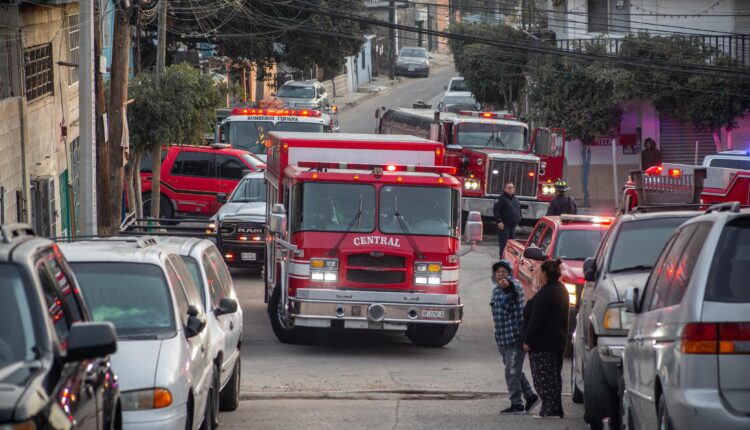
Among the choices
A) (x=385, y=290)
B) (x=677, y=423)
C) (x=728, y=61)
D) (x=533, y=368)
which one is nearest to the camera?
(x=677, y=423)

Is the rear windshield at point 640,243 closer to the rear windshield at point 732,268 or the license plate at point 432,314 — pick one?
the license plate at point 432,314

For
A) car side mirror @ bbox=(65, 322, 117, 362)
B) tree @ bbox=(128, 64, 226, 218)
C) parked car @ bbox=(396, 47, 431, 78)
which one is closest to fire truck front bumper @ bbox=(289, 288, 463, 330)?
car side mirror @ bbox=(65, 322, 117, 362)

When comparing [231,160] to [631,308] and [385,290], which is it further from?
[631,308]

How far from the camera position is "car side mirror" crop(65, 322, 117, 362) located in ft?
19.0

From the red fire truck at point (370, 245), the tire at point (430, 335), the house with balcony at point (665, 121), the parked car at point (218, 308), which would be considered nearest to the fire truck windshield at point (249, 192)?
the tire at point (430, 335)

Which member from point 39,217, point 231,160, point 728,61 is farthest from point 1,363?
point 728,61

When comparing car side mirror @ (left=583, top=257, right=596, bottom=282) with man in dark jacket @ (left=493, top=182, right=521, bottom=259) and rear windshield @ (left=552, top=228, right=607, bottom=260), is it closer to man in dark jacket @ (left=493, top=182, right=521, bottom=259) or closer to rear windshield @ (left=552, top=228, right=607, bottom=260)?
rear windshield @ (left=552, top=228, right=607, bottom=260)

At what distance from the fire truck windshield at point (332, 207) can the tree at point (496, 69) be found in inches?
1273

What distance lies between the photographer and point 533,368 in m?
12.4

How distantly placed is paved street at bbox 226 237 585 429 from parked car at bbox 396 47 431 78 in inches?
2456

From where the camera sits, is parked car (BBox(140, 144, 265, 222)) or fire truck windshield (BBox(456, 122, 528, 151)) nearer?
parked car (BBox(140, 144, 265, 222))

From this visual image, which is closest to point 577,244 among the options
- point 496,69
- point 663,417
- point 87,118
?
point 87,118

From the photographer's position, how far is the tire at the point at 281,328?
1780 cm

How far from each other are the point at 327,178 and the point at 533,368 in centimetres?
547
